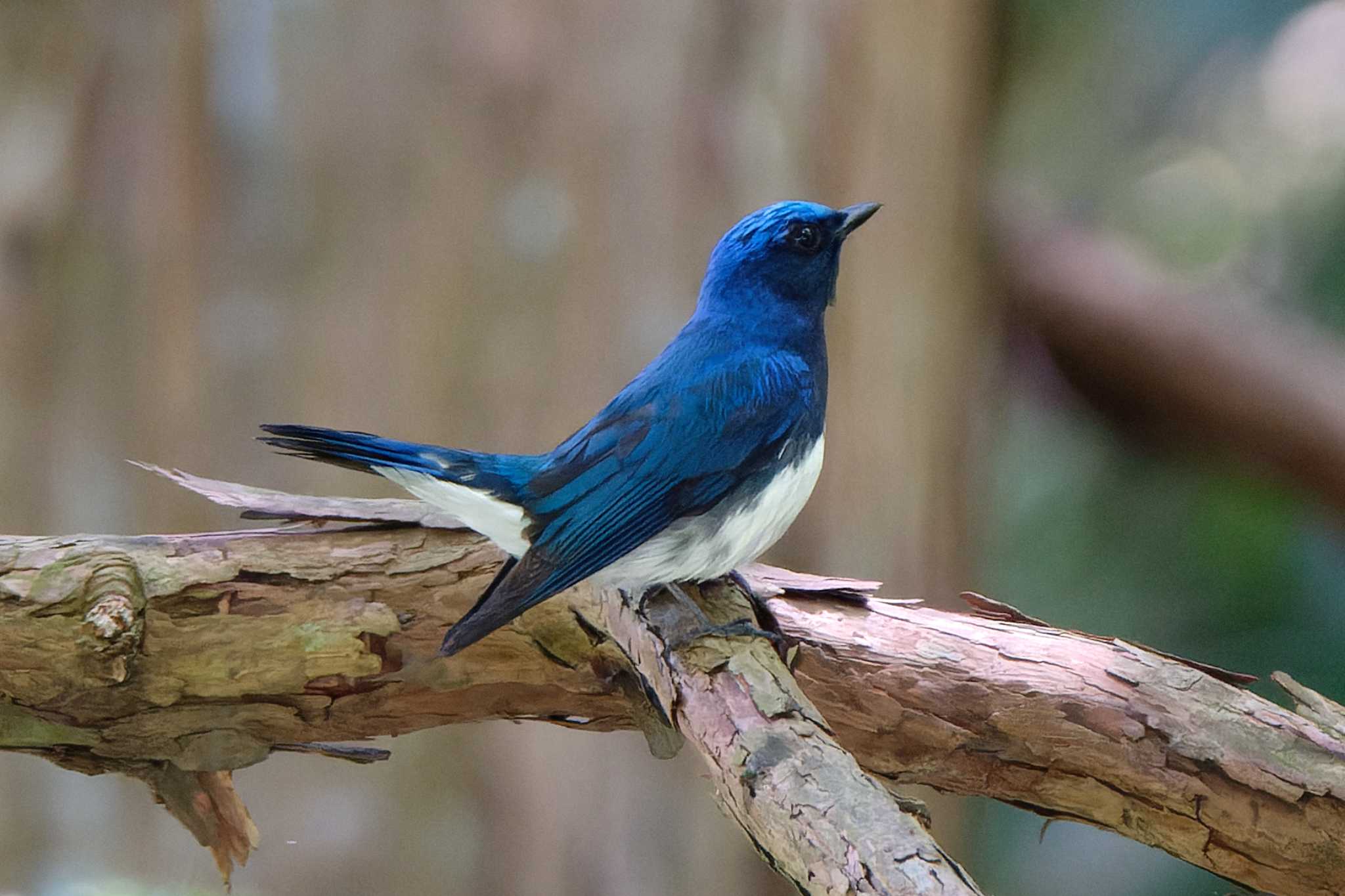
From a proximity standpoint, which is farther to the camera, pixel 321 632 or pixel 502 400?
pixel 502 400

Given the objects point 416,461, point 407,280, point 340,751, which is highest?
point 407,280

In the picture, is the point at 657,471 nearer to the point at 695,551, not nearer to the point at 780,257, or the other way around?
the point at 695,551

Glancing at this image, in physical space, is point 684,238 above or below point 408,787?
above

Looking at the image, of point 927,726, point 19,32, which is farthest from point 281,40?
point 927,726

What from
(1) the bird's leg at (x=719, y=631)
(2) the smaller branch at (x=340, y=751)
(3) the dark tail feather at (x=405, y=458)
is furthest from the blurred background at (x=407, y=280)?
(1) the bird's leg at (x=719, y=631)

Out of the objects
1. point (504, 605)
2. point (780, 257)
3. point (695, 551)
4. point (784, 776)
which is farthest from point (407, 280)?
point (784, 776)

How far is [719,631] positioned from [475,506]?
493 mm

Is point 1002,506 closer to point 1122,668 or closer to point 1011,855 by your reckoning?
point 1011,855

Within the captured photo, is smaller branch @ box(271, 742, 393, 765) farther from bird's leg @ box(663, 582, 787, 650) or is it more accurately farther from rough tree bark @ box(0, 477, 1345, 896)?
bird's leg @ box(663, 582, 787, 650)

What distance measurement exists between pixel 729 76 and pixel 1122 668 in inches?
88.5

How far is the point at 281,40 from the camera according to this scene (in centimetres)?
354

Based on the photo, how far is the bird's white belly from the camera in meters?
2.23

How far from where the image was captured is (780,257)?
2.62 meters

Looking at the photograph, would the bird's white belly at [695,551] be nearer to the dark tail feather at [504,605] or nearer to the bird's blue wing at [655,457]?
the bird's blue wing at [655,457]
